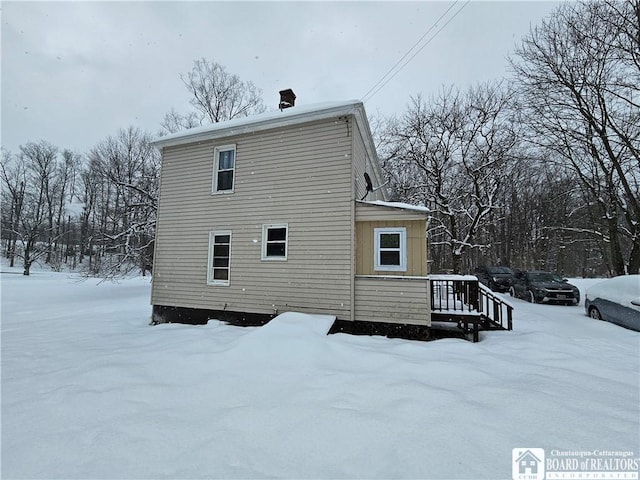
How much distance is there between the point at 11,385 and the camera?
158 inches

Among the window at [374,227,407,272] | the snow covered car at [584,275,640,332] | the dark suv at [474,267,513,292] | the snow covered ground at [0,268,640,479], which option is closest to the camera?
the snow covered ground at [0,268,640,479]

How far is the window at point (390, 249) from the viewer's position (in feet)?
23.3

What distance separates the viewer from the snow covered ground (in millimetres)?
2377

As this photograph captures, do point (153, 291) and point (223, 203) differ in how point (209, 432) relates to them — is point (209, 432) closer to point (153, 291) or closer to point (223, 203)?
point (223, 203)

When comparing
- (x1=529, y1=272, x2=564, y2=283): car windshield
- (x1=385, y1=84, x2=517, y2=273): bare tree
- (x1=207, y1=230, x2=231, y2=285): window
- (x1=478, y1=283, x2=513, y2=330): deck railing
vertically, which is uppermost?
(x1=385, y1=84, x2=517, y2=273): bare tree

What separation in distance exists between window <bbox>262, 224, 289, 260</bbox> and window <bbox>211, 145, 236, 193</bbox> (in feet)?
6.68

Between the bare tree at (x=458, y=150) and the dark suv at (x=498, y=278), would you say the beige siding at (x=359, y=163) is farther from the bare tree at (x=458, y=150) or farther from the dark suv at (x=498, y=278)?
the dark suv at (x=498, y=278)

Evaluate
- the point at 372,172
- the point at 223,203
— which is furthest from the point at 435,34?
the point at 223,203

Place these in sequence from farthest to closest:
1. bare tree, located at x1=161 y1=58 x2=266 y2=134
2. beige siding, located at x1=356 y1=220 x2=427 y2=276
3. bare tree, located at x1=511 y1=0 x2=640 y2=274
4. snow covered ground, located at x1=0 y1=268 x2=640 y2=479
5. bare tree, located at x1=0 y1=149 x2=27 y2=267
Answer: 1. bare tree, located at x1=0 y1=149 x2=27 y2=267
2. bare tree, located at x1=161 y1=58 x2=266 y2=134
3. bare tree, located at x1=511 y1=0 x2=640 y2=274
4. beige siding, located at x1=356 y1=220 x2=427 y2=276
5. snow covered ground, located at x1=0 y1=268 x2=640 y2=479

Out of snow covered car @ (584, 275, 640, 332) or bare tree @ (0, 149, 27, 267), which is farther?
bare tree @ (0, 149, 27, 267)

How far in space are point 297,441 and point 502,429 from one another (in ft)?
6.76

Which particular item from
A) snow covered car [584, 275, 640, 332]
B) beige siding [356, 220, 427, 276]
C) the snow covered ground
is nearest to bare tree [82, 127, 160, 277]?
the snow covered ground

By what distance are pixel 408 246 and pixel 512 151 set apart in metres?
13.5

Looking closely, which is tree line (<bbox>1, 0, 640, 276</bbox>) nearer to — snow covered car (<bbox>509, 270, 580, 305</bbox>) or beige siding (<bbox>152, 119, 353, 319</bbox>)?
snow covered car (<bbox>509, 270, 580, 305</bbox>)
